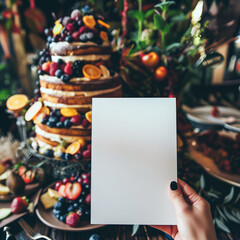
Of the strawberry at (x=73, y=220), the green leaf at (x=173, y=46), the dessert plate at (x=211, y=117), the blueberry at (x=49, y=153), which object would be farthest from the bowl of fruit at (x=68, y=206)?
the dessert plate at (x=211, y=117)

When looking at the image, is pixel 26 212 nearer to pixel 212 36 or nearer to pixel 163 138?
pixel 163 138

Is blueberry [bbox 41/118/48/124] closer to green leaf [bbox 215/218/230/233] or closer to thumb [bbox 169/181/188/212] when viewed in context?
thumb [bbox 169/181/188/212]

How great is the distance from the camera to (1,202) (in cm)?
69

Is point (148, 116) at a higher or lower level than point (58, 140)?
higher

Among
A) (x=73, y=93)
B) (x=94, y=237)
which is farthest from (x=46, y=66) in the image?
(x=94, y=237)

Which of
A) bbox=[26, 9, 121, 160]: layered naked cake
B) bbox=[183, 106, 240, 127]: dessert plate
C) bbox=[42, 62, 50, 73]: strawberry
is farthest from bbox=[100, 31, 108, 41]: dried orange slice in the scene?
bbox=[183, 106, 240, 127]: dessert plate

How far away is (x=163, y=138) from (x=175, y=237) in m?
0.27

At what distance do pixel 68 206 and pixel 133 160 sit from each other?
30 centimetres

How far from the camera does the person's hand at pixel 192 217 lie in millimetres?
435

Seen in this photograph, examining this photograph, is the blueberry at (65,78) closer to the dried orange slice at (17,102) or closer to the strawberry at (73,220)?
the dried orange slice at (17,102)

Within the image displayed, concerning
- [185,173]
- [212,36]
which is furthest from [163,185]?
[212,36]

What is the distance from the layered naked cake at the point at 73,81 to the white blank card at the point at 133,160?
23 centimetres

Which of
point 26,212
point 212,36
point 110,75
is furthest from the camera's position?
point 212,36

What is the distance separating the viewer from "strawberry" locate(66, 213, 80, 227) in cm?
57
